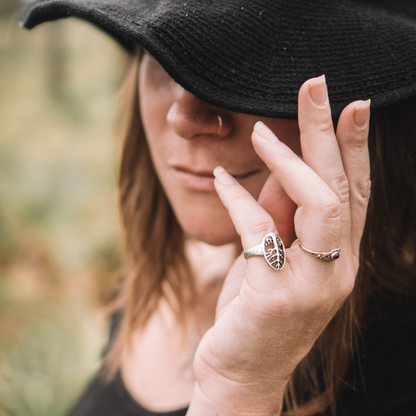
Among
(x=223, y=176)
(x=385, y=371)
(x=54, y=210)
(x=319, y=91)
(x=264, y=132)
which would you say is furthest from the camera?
(x=54, y=210)

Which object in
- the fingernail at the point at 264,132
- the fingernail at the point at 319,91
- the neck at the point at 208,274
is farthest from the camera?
the neck at the point at 208,274

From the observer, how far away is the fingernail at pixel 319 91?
626 millimetres

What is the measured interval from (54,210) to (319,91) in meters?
3.57

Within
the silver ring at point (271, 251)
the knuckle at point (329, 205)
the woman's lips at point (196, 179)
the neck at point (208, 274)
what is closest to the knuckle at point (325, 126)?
the knuckle at point (329, 205)

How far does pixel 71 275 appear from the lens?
11.0ft

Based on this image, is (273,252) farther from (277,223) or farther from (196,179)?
(196,179)

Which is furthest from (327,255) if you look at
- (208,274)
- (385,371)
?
(208,274)

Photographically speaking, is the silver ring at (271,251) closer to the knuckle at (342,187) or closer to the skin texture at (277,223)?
the skin texture at (277,223)

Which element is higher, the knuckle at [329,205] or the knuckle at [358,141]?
the knuckle at [358,141]

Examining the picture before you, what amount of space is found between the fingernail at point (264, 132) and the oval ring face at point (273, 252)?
20cm

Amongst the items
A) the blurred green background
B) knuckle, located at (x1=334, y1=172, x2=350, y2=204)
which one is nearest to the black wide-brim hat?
knuckle, located at (x1=334, y1=172, x2=350, y2=204)

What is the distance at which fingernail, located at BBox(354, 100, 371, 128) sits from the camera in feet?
2.11

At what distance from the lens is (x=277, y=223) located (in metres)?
0.84

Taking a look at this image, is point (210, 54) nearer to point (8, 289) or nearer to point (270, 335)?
point (270, 335)
